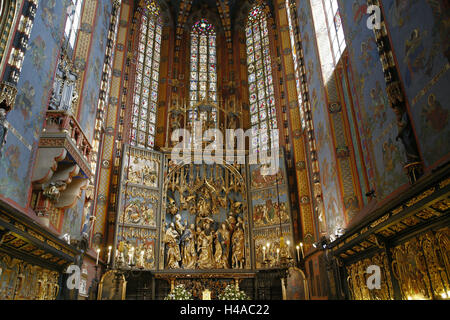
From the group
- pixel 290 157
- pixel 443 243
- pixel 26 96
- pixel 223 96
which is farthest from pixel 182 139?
pixel 443 243

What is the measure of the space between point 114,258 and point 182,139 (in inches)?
325

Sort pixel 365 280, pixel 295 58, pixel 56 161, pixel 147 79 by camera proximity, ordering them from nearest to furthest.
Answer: pixel 56 161 < pixel 365 280 < pixel 295 58 < pixel 147 79

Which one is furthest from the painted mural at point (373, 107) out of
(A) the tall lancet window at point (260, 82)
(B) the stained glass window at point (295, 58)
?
(A) the tall lancet window at point (260, 82)

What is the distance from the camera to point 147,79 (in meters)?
22.5

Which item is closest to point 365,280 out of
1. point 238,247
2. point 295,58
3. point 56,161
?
point 238,247

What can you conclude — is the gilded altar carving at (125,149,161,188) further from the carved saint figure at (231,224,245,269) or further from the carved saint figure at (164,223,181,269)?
the carved saint figure at (231,224,245,269)

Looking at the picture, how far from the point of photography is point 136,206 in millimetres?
17359

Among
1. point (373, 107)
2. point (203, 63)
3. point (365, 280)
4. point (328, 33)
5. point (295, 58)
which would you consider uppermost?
point (203, 63)

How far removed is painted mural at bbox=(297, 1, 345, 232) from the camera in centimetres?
1291

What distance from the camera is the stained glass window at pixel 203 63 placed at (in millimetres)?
23828

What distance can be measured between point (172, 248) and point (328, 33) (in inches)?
485

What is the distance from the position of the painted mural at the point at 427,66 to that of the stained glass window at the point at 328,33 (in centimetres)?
617
